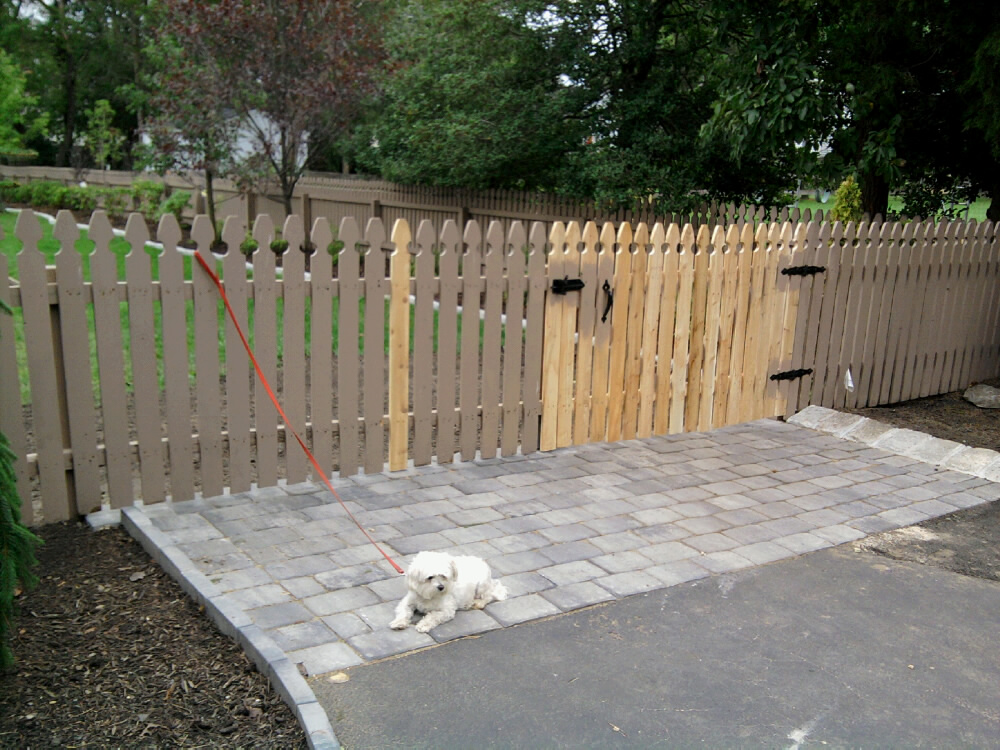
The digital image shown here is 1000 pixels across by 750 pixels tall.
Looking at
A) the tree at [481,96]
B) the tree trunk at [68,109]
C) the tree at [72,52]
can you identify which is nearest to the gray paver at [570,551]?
the tree at [481,96]

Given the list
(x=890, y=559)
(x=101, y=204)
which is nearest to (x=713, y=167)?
(x=890, y=559)

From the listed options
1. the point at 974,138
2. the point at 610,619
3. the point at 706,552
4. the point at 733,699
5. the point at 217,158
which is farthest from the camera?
the point at 217,158

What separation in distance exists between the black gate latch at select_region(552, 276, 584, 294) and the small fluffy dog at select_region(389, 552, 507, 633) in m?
2.78

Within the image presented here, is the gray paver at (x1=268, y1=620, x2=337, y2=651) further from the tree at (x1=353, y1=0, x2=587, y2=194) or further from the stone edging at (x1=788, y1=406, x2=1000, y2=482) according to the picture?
the tree at (x1=353, y1=0, x2=587, y2=194)

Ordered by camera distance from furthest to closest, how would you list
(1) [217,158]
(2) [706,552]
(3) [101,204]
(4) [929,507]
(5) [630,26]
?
(3) [101,204], (1) [217,158], (5) [630,26], (4) [929,507], (2) [706,552]

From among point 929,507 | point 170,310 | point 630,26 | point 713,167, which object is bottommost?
Result: point 929,507

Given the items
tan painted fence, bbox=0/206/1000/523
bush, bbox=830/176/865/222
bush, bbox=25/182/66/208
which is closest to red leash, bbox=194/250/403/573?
tan painted fence, bbox=0/206/1000/523

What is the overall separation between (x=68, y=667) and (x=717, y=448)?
5.03 meters

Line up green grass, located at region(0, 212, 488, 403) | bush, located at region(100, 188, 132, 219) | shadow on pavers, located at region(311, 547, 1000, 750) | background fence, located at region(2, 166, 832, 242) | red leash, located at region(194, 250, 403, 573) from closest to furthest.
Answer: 1. shadow on pavers, located at region(311, 547, 1000, 750)
2. red leash, located at region(194, 250, 403, 573)
3. green grass, located at region(0, 212, 488, 403)
4. background fence, located at region(2, 166, 832, 242)
5. bush, located at region(100, 188, 132, 219)

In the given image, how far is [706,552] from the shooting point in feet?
16.7

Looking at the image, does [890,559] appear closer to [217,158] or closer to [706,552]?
[706,552]

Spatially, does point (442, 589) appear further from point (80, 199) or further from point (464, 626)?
point (80, 199)

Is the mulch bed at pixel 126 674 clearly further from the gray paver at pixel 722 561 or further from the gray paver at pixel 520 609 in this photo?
the gray paver at pixel 722 561

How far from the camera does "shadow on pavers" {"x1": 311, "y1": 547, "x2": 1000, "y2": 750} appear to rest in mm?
3402
